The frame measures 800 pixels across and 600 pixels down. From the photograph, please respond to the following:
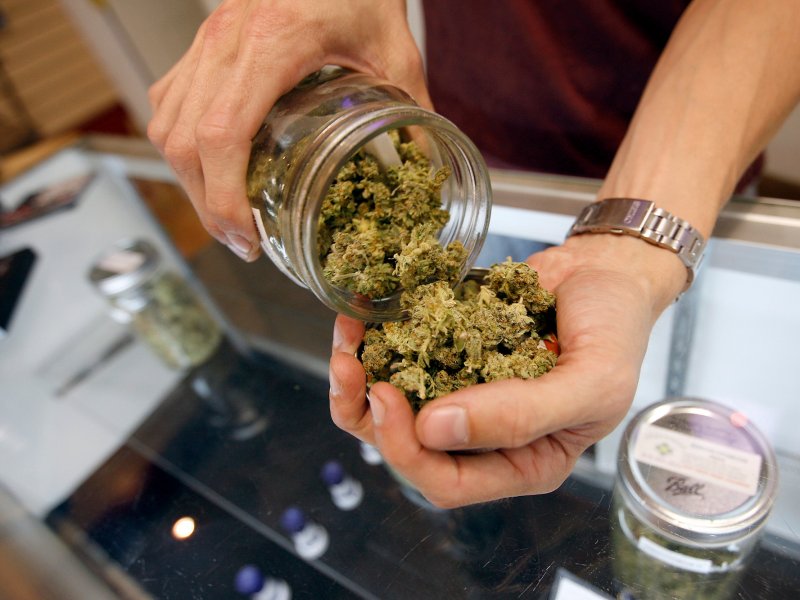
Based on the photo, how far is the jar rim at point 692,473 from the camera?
62 cm

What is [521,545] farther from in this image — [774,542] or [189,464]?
[189,464]

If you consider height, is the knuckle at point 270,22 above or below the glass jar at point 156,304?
above

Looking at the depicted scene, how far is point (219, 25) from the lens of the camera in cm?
68

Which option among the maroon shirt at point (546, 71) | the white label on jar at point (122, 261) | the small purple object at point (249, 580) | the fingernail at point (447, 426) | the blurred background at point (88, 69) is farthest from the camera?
the blurred background at point (88, 69)

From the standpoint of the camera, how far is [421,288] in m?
0.59

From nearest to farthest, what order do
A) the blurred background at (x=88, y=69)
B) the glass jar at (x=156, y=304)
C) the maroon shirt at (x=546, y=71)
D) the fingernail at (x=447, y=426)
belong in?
the fingernail at (x=447, y=426), the maroon shirt at (x=546, y=71), the glass jar at (x=156, y=304), the blurred background at (x=88, y=69)

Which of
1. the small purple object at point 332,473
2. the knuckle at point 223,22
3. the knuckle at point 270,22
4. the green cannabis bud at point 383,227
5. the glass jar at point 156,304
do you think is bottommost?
the small purple object at point 332,473

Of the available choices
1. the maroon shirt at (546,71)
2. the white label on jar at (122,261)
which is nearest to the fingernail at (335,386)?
the maroon shirt at (546,71)

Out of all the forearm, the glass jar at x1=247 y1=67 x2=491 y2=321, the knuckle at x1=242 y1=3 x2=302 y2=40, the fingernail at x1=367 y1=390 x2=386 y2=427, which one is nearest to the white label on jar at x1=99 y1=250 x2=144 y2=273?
the glass jar at x1=247 y1=67 x2=491 y2=321

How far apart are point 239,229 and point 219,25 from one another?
27 centimetres

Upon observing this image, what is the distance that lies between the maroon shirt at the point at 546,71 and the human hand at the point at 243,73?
298 mm

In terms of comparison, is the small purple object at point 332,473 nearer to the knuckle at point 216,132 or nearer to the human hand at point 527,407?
the human hand at point 527,407

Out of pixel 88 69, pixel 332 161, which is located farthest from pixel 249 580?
pixel 88 69

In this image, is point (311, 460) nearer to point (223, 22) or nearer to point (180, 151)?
point (180, 151)
